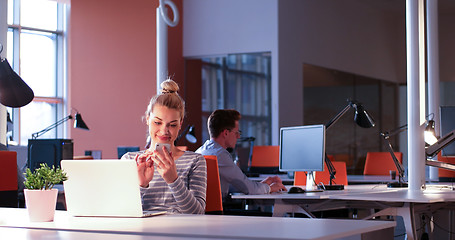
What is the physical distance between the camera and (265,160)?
7336mm

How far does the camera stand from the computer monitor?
4.33m

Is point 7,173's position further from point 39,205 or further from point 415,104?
point 415,104

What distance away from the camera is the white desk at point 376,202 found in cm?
349

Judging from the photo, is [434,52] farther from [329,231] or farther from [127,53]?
[329,231]

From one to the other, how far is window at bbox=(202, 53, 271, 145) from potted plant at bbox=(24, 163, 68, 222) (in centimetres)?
797

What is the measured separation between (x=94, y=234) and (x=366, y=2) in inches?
443

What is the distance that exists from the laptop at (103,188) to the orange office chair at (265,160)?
5.00 metres

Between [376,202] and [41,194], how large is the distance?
6.74ft

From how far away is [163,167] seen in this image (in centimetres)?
242

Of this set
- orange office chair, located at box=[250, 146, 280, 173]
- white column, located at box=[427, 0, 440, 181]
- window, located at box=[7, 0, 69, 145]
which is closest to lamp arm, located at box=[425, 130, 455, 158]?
white column, located at box=[427, 0, 440, 181]

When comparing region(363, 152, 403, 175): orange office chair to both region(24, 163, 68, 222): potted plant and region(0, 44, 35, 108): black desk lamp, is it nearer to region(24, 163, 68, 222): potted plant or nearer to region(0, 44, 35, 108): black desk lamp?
region(0, 44, 35, 108): black desk lamp

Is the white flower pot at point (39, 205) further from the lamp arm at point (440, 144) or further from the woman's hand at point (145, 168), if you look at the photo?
the lamp arm at point (440, 144)

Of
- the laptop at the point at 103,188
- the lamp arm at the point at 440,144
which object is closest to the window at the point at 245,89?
the lamp arm at the point at 440,144

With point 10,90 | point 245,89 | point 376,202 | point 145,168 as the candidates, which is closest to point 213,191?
point 376,202
